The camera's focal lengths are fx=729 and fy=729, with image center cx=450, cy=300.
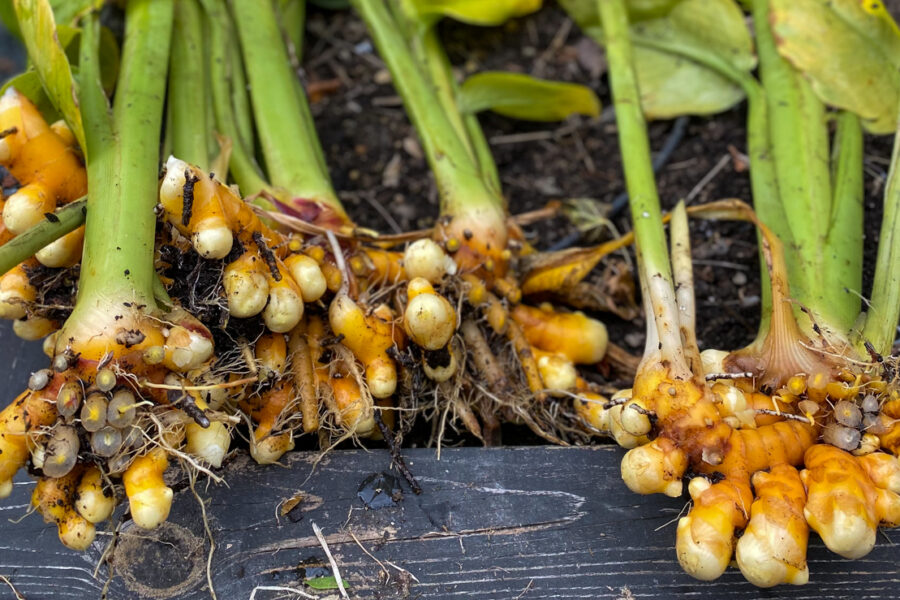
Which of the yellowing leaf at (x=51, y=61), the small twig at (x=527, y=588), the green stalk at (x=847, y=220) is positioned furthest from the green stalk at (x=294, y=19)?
the small twig at (x=527, y=588)

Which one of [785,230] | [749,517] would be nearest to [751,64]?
[785,230]

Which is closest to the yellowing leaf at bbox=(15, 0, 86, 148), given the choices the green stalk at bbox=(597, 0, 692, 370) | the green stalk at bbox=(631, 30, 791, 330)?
the green stalk at bbox=(597, 0, 692, 370)

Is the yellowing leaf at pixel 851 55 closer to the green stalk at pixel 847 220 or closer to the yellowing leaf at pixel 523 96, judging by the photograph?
the green stalk at pixel 847 220

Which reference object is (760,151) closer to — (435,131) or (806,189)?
(806,189)

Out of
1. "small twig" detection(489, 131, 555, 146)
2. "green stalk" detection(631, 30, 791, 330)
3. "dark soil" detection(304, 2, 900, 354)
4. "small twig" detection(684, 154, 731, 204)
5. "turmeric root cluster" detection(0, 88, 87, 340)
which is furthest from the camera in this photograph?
"small twig" detection(489, 131, 555, 146)

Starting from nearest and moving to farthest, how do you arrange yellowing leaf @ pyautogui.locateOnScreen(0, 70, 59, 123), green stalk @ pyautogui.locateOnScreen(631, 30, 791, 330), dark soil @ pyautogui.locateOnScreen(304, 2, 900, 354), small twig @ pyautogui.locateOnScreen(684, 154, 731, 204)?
yellowing leaf @ pyautogui.locateOnScreen(0, 70, 59, 123) → green stalk @ pyautogui.locateOnScreen(631, 30, 791, 330) → dark soil @ pyautogui.locateOnScreen(304, 2, 900, 354) → small twig @ pyautogui.locateOnScreen(684, 154, 731, 204)

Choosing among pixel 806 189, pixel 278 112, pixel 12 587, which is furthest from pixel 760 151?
pixel 12 587

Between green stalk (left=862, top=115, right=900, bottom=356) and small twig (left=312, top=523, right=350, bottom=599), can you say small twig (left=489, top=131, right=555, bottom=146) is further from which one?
small twig (left=312, top=523, right=350, bottom=599)

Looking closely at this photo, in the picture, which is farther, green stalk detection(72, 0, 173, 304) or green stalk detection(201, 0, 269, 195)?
green stalk detection(201, 0, 269, 195)
